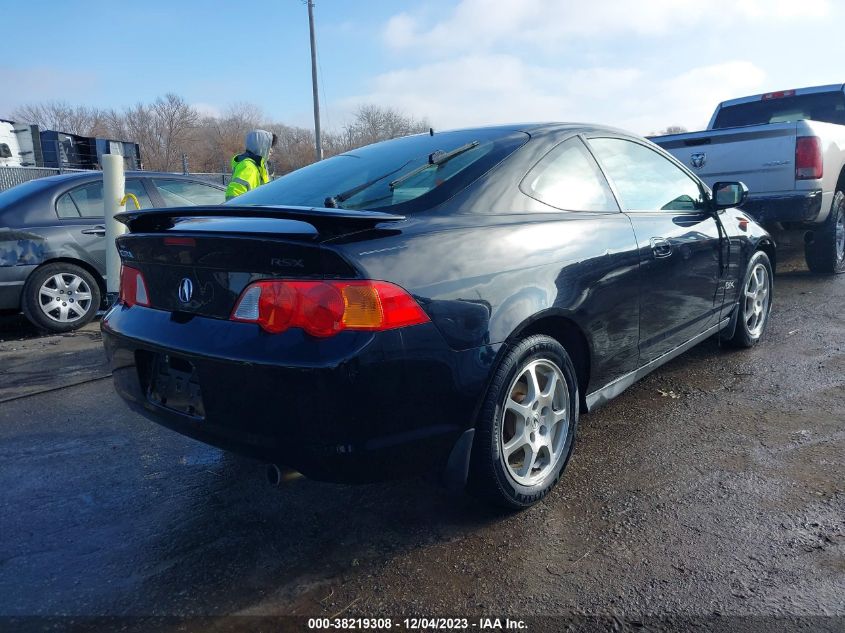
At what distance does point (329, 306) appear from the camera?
1.96 metres

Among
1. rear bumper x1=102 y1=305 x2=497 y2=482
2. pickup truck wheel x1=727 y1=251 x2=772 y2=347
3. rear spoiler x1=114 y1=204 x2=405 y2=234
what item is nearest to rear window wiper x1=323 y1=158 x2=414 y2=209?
rear spoiler x1=114 y1=204 x2=405 y2=234

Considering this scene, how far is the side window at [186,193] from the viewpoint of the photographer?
660cm

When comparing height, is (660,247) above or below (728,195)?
below

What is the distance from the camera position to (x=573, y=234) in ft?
9.05

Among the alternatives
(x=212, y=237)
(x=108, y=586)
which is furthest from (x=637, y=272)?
(x=108, y=586)

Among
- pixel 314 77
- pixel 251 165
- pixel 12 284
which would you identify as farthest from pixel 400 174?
pixel 314 77

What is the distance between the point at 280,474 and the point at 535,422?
104 cm

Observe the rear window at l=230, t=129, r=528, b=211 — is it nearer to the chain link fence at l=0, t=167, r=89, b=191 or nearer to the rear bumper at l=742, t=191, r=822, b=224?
the rear bumper at l=742, t=191, r=822, b=224

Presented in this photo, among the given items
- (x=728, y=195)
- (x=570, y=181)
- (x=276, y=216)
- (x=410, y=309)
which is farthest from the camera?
(x=728, y=195)

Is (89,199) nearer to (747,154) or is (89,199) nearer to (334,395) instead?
(334,395)

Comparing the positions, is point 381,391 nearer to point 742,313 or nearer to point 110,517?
point 110,517

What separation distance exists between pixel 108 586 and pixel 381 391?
118 centimetres

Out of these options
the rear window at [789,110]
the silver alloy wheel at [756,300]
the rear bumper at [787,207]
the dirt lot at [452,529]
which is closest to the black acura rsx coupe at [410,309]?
the dirt lot at [452,529]

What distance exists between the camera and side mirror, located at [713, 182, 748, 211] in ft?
12.8
